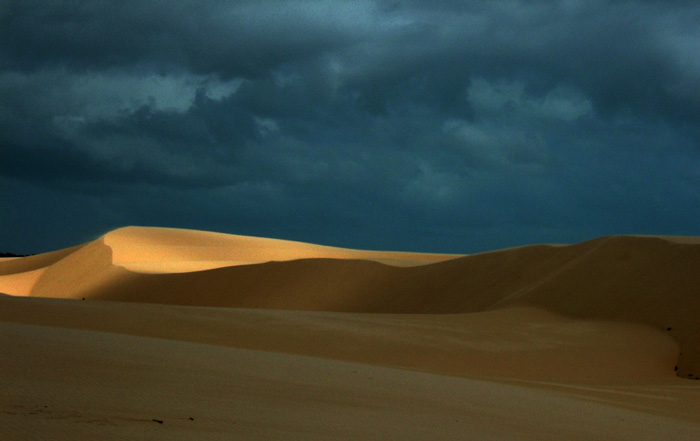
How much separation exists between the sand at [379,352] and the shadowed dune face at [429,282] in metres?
0.07

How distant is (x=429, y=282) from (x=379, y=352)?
1150 cm

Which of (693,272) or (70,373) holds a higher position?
(693,272)

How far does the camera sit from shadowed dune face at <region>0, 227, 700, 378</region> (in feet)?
52.5

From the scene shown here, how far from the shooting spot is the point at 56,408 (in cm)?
411

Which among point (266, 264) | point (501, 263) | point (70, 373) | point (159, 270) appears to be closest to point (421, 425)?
point (70, 373)

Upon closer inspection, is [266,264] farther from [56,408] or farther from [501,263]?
[56,408]

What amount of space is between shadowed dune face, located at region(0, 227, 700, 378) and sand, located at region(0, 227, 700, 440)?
0.07m

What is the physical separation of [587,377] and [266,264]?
19116 mm

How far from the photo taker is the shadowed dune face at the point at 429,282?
16.0m

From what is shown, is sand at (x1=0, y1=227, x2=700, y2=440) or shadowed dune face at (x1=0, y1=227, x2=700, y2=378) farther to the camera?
shadowed dune face at (x1=0, y1=227, x2=700, y2=378)

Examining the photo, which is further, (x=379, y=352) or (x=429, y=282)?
(x=429, y=282)

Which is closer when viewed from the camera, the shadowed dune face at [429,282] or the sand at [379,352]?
the sand at [379,352]

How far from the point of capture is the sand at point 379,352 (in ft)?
15.3

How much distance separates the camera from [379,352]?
40.1ft
